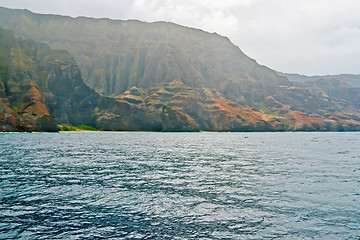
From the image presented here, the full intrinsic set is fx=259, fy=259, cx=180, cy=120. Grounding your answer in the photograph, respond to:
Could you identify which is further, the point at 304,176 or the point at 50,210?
the point at 304,176

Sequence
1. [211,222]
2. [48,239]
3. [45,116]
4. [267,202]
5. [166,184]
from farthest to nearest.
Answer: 1. [45,116]
2. [166,184]
3. [267,202]
4. [211,222]
5. [48,239]

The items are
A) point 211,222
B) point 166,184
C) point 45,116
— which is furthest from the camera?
point 45,116

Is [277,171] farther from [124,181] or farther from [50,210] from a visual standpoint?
[50,210]

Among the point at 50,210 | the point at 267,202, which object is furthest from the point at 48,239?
the point at 267,202

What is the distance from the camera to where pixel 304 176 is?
3061 centimetres

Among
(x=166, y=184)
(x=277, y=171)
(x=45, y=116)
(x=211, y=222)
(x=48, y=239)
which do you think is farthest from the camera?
(x=45, y=116)

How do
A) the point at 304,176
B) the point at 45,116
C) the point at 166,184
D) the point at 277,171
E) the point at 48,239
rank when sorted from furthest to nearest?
the point at 45,116
the point at 277,171
the point at 304,176
the point at 166,184
the point at 48,239

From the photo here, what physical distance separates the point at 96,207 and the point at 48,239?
216 inches

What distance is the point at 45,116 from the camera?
578 ft

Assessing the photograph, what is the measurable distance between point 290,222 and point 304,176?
17.0 m

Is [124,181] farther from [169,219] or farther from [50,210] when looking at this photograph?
[169,219]

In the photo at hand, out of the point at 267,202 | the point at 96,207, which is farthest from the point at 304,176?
the point at 96,207

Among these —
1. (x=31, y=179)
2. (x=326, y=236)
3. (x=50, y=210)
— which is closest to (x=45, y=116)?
(x=31, y=179)

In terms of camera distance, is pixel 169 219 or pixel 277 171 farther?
pixel 277 171
